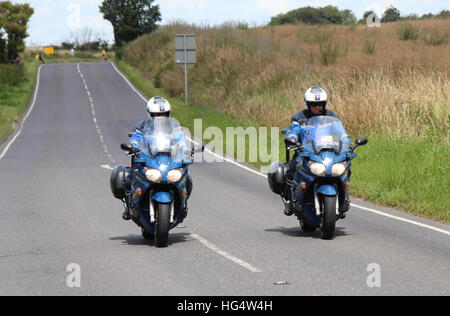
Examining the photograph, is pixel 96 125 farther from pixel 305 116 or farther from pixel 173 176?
pixel 173 176

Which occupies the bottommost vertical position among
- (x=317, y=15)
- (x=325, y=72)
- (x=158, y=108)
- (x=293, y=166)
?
(x=293, y=166)

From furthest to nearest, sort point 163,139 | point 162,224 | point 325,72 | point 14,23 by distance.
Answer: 1. point 14,23
2. point 325,72
3. point 163,139
4. point 162,224

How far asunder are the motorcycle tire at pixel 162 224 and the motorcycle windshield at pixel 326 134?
2195mm

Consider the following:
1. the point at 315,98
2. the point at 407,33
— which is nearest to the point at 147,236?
the point at 315,98

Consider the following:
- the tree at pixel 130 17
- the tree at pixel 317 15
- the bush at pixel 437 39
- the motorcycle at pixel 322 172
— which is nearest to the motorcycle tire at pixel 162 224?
Answer: the motorcycle at pixel 322 172

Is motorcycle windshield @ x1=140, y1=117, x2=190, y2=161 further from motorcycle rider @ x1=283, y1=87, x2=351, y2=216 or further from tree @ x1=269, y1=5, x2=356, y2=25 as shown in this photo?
tree @ x1=269, y1=5, x2=356, y2=25

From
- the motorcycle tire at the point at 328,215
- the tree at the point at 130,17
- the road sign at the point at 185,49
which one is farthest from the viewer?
the tree at the point at 130,17

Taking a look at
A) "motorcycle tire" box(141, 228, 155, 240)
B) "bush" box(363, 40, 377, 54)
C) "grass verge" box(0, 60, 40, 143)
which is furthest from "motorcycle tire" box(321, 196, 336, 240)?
"bush" box(363, 40, 377, 54)

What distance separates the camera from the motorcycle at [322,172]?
376 inches

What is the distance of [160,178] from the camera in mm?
9117

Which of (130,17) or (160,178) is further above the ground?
(130,17)

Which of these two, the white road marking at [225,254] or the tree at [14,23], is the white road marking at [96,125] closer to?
the tree at [14,23]

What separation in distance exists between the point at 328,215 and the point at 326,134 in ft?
3.63
